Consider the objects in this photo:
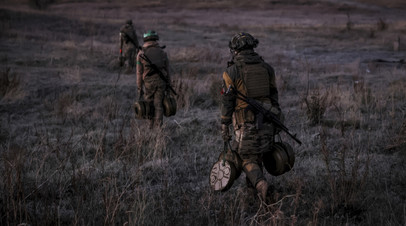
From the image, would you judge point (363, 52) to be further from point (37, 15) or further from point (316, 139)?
point (37, 15)

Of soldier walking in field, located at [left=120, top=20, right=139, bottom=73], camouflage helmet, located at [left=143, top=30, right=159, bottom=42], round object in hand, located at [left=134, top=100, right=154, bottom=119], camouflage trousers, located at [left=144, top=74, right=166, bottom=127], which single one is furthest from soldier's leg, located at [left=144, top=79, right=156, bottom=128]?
soldier walking in field, located at [left=120, top=20, right=139, bottom=73]

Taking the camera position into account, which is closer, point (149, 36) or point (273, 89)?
point (273, 89)

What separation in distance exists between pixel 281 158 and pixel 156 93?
11.9 ft

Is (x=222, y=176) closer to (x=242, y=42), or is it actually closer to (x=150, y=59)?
(x=242, y=42)

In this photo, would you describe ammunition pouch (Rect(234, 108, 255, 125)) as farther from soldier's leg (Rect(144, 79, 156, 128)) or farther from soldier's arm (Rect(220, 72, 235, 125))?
soldier's leg (Rect(144, 79, 156, 128))

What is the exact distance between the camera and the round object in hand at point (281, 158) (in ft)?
11.9

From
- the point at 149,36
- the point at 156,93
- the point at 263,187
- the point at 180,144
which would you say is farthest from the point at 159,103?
the point at 263,187

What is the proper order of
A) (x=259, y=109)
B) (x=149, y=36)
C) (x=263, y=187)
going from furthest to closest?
(x=149, y=36), (x=259, y=109), (x=263, y=187)

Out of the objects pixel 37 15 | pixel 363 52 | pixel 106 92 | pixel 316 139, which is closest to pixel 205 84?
pixel 106 92

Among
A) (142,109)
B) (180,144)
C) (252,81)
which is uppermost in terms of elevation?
(252,81)

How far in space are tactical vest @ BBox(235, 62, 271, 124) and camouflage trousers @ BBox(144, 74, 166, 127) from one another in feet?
10.6

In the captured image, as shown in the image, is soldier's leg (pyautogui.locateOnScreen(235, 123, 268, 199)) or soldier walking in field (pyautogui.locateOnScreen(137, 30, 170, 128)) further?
soldier walking in field (pyautogui.locateOnScreen(137, 30, 170, 128))

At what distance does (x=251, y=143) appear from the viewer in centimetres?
366

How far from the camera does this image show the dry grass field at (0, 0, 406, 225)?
349 centimetres
